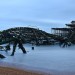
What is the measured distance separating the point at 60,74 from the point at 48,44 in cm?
13288

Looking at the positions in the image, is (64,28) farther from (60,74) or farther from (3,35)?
(60,74)

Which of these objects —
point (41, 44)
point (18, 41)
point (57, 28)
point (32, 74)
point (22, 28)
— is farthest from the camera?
point (57, 28)

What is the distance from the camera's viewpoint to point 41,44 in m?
160

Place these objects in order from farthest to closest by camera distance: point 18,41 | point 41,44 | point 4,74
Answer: point 41,44, point 18,41, point 4,74

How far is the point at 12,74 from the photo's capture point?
29641mm

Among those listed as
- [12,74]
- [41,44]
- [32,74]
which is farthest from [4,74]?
[41,44]

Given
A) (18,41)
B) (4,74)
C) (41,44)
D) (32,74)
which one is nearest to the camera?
(4,74)

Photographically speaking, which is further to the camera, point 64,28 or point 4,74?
point 64,28

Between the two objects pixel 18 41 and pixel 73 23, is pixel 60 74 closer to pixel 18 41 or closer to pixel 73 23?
pixel 18 41

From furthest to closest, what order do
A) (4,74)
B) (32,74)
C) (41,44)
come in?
(41,44) < (32,74) < (4,74)

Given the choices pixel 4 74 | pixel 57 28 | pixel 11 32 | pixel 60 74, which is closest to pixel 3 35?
pixel 11 32

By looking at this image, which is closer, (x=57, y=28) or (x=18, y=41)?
(x=18, y=41)

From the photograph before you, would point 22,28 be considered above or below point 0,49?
above

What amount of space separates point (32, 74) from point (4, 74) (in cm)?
471
